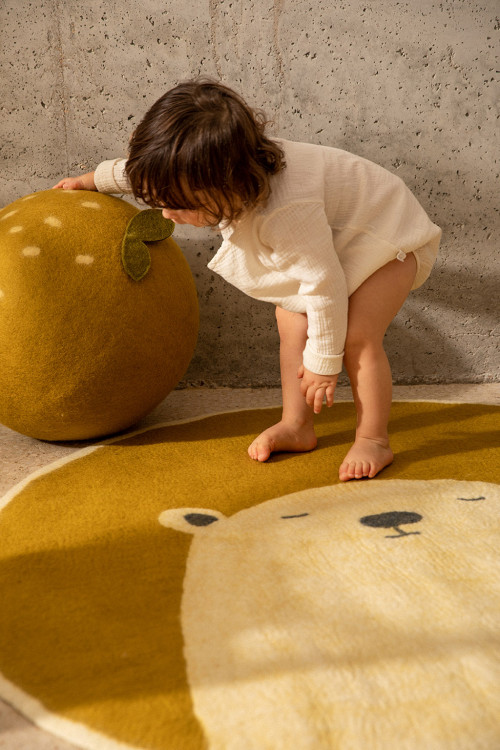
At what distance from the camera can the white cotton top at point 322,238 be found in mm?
961

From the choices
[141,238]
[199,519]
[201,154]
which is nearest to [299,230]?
[201,154]

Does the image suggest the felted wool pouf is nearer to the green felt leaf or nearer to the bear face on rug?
the green felt leaf

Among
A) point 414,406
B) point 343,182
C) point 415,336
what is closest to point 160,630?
point 343,182

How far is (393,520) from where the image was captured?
2.90ft

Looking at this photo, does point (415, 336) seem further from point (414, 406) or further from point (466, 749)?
point (466, 749)

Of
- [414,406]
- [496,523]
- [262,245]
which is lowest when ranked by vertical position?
[414,406]

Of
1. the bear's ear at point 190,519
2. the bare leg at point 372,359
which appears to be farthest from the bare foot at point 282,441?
the bear's ear at point 190,519

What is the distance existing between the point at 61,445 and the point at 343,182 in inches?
26.9

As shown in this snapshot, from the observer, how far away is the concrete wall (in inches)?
54.9

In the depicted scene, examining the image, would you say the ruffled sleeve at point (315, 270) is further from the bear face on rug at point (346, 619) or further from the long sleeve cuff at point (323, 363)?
the bear face on rug at point (346, 619)

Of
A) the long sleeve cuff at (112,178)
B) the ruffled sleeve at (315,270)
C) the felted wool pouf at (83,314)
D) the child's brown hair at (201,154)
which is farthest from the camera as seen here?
the long sleeve cuff at (112,178)

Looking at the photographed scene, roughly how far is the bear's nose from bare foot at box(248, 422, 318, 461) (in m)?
0.27

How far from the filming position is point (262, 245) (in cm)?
101

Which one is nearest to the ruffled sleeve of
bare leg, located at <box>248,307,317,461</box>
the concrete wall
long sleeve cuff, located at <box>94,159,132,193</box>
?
bare leg, located at <box>248,307,317,461</box>
